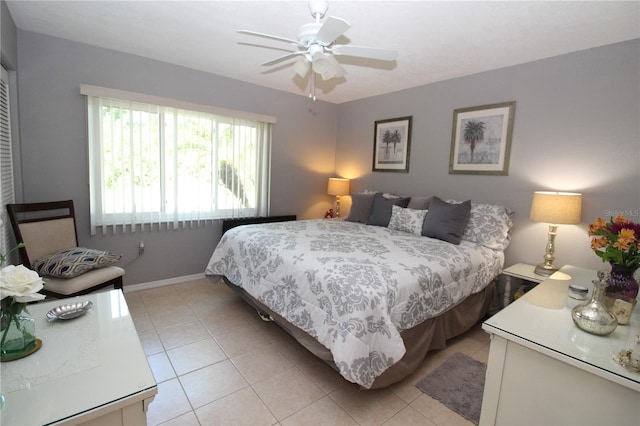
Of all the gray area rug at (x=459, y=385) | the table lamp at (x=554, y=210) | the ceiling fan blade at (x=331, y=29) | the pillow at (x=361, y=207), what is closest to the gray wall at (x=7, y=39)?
the ceiling fan blade at (x=331, y=29)

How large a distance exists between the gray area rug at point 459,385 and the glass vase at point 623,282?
965mm

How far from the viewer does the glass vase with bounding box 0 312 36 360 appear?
39.7 inches

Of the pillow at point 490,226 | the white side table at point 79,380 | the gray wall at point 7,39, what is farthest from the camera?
the pillow at point 490,226

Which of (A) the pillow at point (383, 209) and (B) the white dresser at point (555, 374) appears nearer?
(B) the white dresser at point (555, 374)

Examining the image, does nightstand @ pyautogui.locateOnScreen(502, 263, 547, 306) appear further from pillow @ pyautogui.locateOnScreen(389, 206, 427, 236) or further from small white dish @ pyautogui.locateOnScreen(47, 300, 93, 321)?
small white dish @ pyautogui.locateOnScreen(47, 300, 93, 321)

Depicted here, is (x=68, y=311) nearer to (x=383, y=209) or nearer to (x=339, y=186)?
(x=383, y=209)

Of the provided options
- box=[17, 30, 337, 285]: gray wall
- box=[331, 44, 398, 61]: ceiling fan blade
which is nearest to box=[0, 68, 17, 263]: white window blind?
box=[17, 30, 337, 285]: gray wall

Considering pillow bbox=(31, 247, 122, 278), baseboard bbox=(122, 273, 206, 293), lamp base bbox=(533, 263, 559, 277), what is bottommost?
baseboard bbox=(122, 273, 206, 293)

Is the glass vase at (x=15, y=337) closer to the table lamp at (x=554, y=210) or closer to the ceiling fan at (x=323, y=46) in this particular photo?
the ceiling fan at (x=323, y=46)

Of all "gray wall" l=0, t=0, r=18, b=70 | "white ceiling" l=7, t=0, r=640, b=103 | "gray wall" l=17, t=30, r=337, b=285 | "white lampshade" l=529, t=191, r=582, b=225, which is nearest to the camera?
"white ceiling" l=7, t=0, r=640, b=103

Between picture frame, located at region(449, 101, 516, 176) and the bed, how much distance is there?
1.66 ft

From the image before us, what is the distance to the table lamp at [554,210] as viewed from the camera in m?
2.30

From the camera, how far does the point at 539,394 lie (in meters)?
1.13

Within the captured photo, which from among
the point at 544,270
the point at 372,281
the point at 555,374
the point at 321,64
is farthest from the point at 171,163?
the point at 544,270
